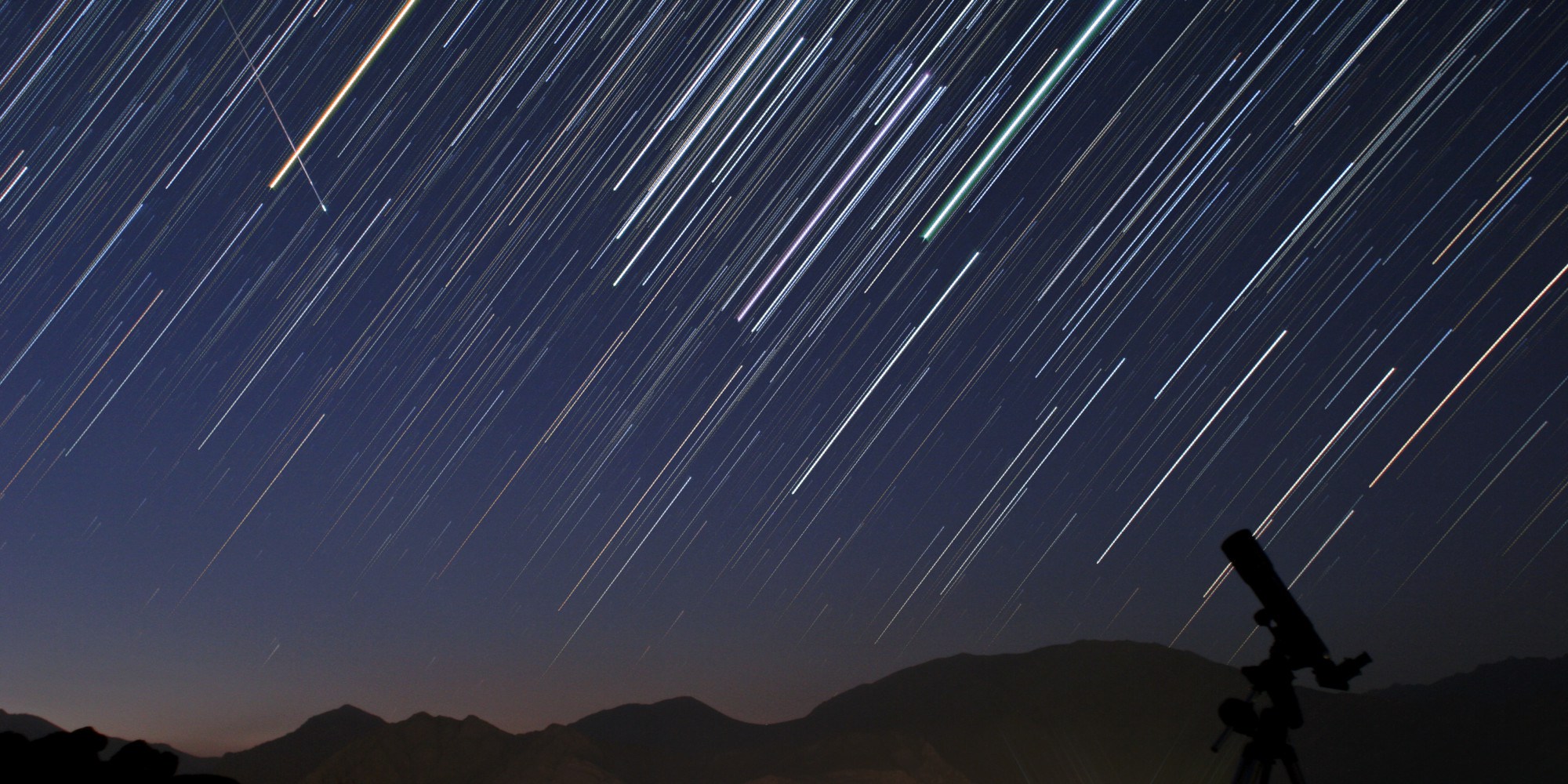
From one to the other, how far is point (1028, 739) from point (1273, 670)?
11870cm

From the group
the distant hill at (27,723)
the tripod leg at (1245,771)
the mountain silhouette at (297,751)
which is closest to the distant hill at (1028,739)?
the mountain silhouette at (297,751)

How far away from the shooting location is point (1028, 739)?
112125 mm

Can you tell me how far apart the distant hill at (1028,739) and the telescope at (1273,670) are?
8598 centimetres

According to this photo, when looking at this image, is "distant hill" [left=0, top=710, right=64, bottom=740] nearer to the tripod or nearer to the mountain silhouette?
the mountain silhouette

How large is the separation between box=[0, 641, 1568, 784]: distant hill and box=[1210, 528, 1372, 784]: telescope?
86.0m

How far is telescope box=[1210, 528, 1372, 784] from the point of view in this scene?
365cm

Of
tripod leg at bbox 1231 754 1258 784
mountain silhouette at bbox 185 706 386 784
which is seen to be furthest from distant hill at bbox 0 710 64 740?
tripod leg at bbox 1231 754 1258 784

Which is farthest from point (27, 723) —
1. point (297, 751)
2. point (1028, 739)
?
point (1028, 739)

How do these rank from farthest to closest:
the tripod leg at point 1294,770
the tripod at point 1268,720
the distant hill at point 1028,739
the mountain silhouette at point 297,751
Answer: the mountain silhouette at point 297,751, the distant hill at point 1028,739, the tripod at point 1268,720, the tripod leg at point 1294,770

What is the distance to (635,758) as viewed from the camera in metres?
112

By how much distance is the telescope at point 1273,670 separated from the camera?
3.65 meters

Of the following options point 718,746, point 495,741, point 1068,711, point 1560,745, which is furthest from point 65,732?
point 718,746

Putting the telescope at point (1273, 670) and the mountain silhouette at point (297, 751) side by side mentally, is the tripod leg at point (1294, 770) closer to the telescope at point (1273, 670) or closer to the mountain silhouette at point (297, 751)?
the telescope at point (1273, 670)

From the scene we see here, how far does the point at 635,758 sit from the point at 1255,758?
388 ft
